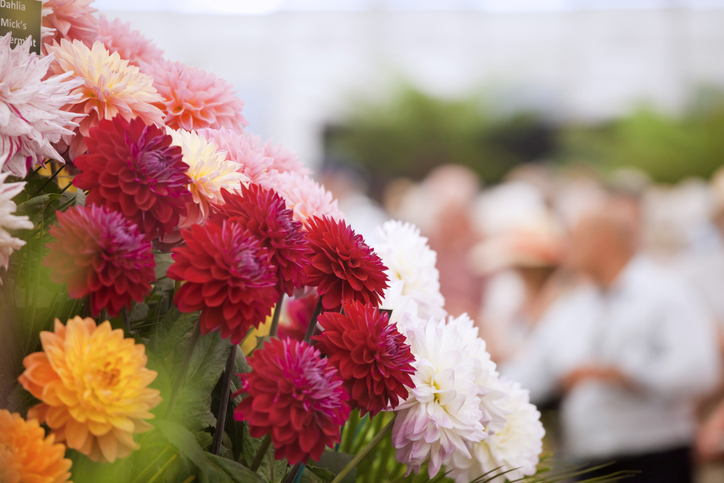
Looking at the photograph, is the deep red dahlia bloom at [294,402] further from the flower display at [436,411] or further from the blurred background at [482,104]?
the blurred background at [482,104]

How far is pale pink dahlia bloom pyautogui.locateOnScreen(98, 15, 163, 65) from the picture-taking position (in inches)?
14.6

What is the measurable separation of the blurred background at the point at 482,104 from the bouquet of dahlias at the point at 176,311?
2146mm

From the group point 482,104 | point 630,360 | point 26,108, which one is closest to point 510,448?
point 26,108

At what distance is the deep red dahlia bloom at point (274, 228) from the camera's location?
0.25m

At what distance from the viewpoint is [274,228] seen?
0.26 m

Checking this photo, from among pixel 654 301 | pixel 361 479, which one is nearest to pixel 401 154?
pixel 654 301

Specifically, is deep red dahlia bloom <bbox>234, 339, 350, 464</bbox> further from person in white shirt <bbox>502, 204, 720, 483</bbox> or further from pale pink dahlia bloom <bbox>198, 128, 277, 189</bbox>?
person in white shirt <bbox>502, 204, 720, 483</bbox>

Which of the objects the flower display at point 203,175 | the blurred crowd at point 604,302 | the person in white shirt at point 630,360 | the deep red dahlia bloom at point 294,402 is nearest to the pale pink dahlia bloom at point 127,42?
the flower display at point 203,175

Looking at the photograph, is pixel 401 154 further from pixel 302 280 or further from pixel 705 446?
pixel 302 280

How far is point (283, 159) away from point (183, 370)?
0.17 m

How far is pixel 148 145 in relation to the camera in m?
0.25

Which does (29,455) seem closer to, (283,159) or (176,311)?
(176,311)

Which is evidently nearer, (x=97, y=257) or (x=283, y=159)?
(x=97, y=257)

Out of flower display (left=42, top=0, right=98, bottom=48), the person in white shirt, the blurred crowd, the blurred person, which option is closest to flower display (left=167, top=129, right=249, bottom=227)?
flower display (left=42, top=0, right=98, bottom=48)
